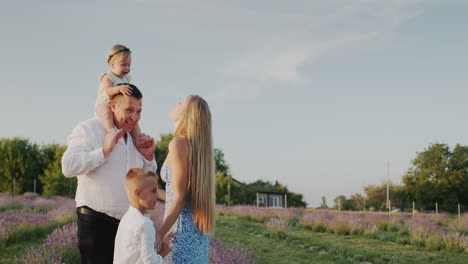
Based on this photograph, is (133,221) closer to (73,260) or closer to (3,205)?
(73,260)

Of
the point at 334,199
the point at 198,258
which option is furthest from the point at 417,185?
the point at 198,258

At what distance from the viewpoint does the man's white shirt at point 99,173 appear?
2836mm

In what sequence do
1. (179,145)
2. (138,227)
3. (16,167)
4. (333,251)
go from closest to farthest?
(138,227) → (179,145) → (333,251) → (16,167)

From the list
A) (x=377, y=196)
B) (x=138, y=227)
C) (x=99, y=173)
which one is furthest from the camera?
(x=377, y=196)

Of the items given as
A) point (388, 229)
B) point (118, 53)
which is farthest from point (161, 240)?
point (388, 229)

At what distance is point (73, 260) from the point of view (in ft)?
20.9

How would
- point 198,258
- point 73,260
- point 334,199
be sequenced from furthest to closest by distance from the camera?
1. point 334,199
2. point 73,260
3. point 198,258

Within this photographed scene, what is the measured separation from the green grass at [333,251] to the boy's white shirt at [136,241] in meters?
5.72

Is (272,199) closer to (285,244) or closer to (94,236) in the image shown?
(285,244)

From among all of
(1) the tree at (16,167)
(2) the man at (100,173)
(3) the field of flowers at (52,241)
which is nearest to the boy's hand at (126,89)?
(2) the man at (100,173)

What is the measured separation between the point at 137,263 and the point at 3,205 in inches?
696

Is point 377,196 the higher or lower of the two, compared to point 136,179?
lower

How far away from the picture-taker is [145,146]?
122 inches

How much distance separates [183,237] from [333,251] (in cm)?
703
